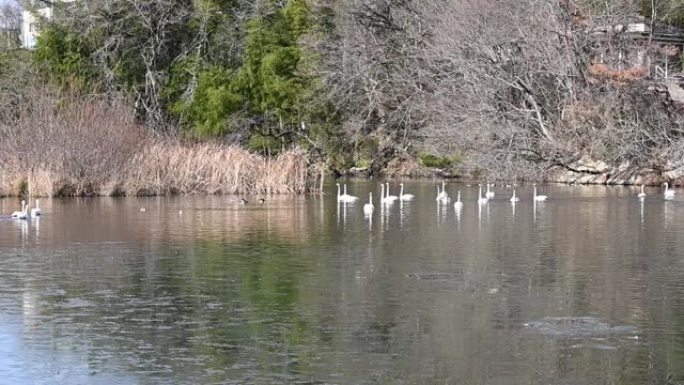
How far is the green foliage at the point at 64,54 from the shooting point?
144 ft

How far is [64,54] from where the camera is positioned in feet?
146

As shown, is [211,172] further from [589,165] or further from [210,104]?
[589,165]

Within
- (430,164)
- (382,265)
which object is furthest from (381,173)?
(382,265)

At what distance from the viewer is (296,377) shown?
29.9 feet

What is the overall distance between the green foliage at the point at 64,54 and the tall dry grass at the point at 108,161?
9.98 metres

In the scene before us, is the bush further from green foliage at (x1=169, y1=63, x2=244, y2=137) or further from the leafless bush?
the leafless bush

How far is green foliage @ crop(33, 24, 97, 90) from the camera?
43875 mm

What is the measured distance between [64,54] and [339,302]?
112 feet

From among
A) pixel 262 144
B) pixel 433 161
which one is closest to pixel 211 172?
pixel 262 144

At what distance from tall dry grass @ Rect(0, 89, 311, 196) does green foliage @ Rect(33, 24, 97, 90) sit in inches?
393

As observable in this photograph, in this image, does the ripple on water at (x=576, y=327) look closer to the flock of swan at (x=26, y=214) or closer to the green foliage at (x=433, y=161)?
the flock of swan at (x=26, y=214)

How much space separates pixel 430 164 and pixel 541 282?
33218mm

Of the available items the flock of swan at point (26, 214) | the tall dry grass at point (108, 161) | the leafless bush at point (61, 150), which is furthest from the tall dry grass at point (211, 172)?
the flock of swan at point (26, 214)

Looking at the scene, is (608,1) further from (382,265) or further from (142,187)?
(382,265)
